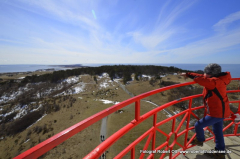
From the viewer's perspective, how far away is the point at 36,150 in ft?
2.73

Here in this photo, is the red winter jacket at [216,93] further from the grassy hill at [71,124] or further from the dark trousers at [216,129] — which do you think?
the grassy hill at [71,124]

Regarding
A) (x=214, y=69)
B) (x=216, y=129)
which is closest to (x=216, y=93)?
(x=214, y=69)

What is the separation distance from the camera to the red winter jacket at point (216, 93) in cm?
229

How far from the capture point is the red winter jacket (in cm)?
229

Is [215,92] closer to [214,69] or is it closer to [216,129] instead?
[214,69]

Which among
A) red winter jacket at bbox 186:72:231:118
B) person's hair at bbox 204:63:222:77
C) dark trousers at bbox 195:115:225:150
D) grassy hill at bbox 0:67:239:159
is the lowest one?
grassy hill at bbox 0:67:239:159

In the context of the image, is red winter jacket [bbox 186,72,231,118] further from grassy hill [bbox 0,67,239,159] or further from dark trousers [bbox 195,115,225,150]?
grassy hill [bbox 0,67,239,159]

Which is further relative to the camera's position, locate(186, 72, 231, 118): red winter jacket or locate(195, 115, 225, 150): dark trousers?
locate(195, 115, 225, 150): dark trousers

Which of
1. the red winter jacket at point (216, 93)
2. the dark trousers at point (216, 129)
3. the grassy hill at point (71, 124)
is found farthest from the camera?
the grassy hill at point (71, 124)

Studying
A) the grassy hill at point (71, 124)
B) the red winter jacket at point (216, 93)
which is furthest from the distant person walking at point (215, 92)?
the grassy hill at point (71, 124)

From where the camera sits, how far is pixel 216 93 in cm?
241

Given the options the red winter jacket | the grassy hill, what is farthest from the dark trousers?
the grassy hill

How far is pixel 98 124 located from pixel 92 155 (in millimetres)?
24106

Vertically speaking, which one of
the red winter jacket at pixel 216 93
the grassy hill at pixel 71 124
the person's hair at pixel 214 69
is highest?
the person's hair at pixel 214 69
